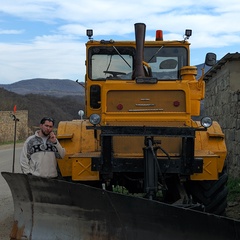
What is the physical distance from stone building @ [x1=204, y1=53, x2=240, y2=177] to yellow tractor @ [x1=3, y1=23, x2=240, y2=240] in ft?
13.1

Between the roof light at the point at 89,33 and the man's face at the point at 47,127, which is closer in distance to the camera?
the man's face at the point at 47,127

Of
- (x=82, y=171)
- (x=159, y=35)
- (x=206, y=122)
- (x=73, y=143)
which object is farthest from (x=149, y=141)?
(x=159, y=35)

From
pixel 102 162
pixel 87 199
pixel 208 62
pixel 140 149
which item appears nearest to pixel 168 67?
pixel 208 62

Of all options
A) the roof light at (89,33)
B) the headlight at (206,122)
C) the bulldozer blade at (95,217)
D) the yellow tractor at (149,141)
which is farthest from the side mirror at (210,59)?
the bulldozer blade at (95,217)

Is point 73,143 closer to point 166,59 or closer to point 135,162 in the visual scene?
point 135,162

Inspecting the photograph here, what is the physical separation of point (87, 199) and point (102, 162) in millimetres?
1145

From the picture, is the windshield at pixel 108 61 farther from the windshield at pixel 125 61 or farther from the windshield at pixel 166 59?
the windshield at pixel 166 59

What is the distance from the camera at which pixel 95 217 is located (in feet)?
16.9

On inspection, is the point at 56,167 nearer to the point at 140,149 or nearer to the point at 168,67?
the point at 140,149

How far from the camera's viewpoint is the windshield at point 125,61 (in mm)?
7879

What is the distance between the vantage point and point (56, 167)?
693 centimetres

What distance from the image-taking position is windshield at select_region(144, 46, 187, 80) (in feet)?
25.9

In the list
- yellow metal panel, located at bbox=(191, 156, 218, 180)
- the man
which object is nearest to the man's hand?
the man

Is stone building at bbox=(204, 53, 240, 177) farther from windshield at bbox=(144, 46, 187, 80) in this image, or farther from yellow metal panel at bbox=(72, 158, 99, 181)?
yellow metal panel at bbox=(72, 158, 99, 181)
